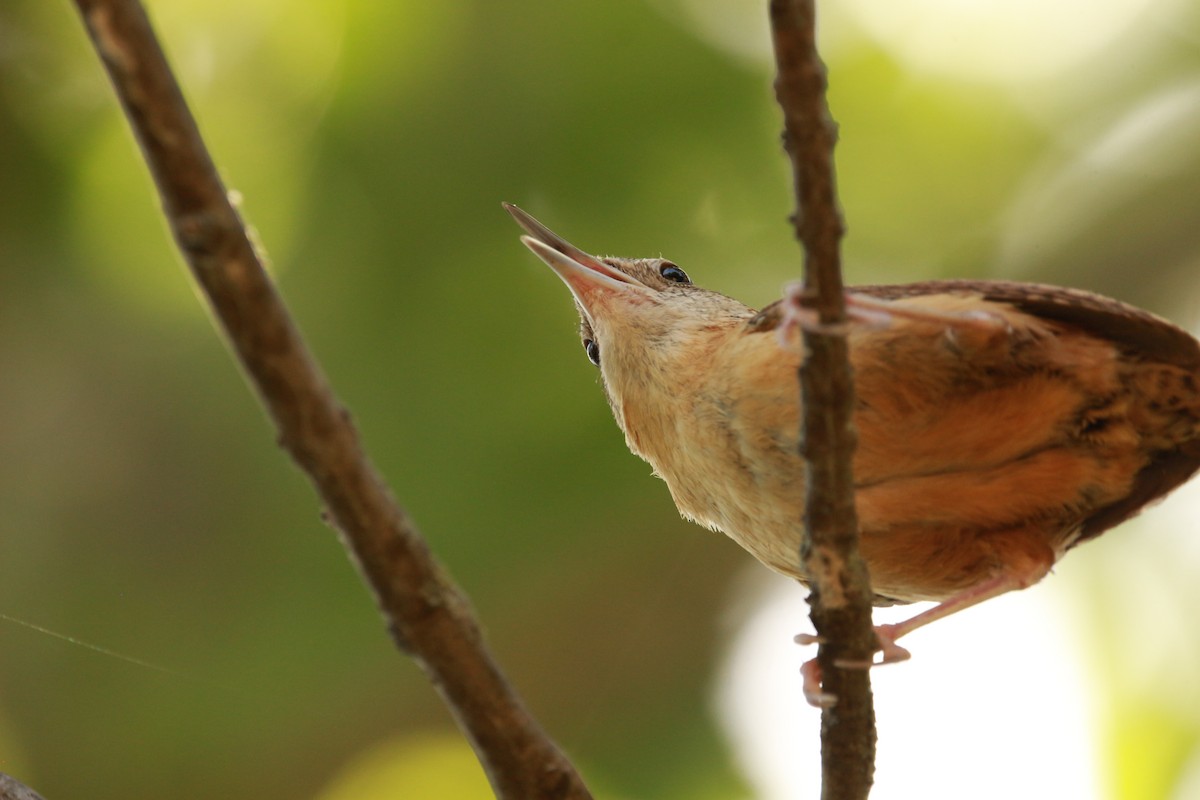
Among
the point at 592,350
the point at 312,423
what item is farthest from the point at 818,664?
the point at 592,350

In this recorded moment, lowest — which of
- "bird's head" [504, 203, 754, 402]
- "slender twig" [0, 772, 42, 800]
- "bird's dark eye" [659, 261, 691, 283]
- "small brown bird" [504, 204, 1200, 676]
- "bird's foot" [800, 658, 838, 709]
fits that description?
"slender twig" [0, 772, 42, 800]

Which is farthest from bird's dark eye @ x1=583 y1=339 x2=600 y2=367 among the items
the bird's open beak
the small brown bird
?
the small brown bird

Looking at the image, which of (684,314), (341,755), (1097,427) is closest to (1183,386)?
(1097,427)

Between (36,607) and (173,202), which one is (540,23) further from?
(173,202)

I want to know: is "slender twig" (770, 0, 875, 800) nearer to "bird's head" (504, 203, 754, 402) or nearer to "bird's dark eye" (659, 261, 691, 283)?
"bird's head" (504, 203, 754, 402)

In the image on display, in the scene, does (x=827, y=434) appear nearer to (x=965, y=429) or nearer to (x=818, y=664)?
(x=818, y=664)

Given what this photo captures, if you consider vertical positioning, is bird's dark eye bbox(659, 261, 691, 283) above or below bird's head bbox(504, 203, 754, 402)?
above

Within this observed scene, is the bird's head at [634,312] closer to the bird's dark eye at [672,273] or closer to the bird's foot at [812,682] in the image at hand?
the bird's dark eye at [672,273]
